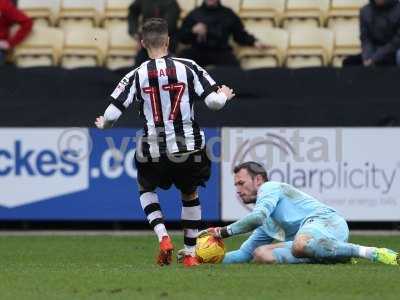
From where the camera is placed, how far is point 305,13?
16.8 metres

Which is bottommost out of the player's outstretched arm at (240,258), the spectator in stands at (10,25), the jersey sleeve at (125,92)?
the player's outstretched arm at (240,258)

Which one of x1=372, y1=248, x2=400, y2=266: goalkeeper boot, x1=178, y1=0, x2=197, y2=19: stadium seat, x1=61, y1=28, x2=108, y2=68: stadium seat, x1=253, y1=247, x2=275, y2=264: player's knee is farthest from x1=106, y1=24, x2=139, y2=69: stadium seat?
A: x1=372, y1=248, x2=400, y2=266: goalkeeper boot

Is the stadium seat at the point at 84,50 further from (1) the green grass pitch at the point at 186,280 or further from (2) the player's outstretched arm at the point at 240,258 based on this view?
(2) the player's outstretched arm at the point at 240,258

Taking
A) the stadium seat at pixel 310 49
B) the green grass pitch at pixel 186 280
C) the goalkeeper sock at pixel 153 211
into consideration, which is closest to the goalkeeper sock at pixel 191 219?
the goalkeeper sock at pixel 153 211

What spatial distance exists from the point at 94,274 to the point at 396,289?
2.28 metres

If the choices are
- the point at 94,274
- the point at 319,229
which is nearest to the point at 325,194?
the point at 319,229

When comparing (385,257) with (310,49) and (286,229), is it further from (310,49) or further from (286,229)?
(310,49)

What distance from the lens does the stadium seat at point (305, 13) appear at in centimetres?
1678

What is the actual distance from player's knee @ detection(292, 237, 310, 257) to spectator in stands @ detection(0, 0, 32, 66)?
727 centimetres

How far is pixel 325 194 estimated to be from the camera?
14.7 metres

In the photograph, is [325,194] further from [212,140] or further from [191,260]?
→ [191,260]

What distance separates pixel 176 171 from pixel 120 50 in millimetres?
6546

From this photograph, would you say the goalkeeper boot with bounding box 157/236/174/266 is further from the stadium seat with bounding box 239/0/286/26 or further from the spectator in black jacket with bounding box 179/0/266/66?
the stadium seat with bounding box 239/0/286/26

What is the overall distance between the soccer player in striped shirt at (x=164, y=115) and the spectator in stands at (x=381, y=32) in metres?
5.76
